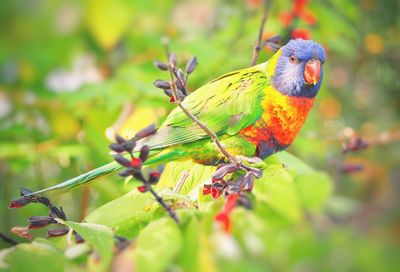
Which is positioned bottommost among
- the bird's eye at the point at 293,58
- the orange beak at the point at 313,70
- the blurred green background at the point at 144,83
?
the blurred green background at the point at 144,83

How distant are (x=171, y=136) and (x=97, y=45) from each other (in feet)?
3.05

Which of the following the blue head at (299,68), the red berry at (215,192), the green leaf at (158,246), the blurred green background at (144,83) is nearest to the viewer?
the green leaf at (158,246)

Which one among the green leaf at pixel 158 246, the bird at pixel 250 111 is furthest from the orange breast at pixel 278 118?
the green leaf at pixel 158 246

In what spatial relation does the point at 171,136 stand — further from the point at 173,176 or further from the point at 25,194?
the point at 25,194

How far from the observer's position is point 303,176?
448 mm

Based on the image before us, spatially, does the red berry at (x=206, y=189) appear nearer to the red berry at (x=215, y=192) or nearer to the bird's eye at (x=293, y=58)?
the red berry at (x=215, y=192)

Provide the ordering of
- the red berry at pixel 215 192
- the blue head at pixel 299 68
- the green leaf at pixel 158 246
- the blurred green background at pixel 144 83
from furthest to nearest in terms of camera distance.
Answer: the blurred green background at pixel 144 83
the blue head at pixel 299 68
the red berry at pixel 215 192
the green leaf at pixel 158 246

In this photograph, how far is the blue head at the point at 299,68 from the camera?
60 cm

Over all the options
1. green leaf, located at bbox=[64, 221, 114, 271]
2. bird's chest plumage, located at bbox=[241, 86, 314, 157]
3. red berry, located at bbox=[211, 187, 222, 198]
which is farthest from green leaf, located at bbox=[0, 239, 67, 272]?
bird's chest plumage, located at bbox=[241, 86, 314, 157]

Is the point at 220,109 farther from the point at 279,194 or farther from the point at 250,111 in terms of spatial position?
the point at 279,194

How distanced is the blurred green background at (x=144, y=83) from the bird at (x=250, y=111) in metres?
0.09

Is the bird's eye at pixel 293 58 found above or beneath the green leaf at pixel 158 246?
above

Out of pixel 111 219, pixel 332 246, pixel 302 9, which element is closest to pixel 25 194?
pixel 111 219

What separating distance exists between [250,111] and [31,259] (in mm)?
307
